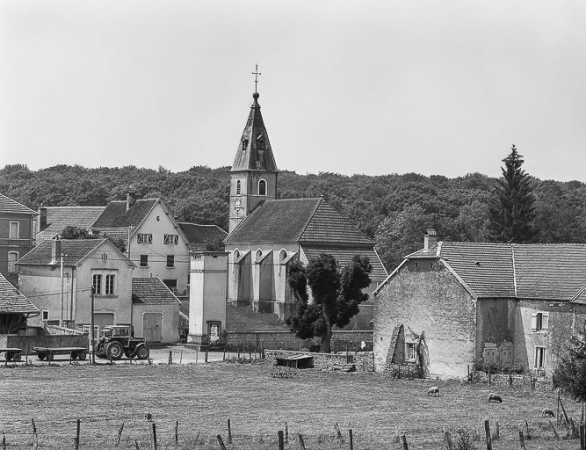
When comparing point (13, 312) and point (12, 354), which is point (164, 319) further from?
point (12, 354)

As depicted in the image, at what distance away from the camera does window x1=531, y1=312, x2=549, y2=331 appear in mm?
52344

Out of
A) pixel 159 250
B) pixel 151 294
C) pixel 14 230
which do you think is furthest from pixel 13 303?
pixel 159 250

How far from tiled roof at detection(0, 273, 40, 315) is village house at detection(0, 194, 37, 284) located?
17.9 meters

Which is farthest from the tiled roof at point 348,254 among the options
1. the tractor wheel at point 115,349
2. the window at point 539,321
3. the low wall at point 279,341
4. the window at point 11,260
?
the window at point 539,321

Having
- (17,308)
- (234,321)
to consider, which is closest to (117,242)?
(234,321)

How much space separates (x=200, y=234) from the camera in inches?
4158

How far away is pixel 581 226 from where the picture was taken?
105 meters

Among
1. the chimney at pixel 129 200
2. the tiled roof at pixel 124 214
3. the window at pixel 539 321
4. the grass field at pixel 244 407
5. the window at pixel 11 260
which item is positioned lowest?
the grass field at pixel 244 407

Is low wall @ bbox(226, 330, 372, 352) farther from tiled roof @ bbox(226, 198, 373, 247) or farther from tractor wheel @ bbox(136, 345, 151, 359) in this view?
tiled roof @ bbox(226, 198, 373, 247)

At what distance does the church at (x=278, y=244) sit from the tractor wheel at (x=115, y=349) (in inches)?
871

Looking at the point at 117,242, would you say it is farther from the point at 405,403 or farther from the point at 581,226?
the point at 405,403

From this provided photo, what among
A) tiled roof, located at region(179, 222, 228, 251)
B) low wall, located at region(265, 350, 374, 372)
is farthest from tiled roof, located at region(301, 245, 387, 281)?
low wall, located at region(265, 350, 374, 372)

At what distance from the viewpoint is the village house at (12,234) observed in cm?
7981

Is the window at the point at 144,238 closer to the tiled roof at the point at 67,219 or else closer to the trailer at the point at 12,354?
the tiled roof at the point at 67,219
